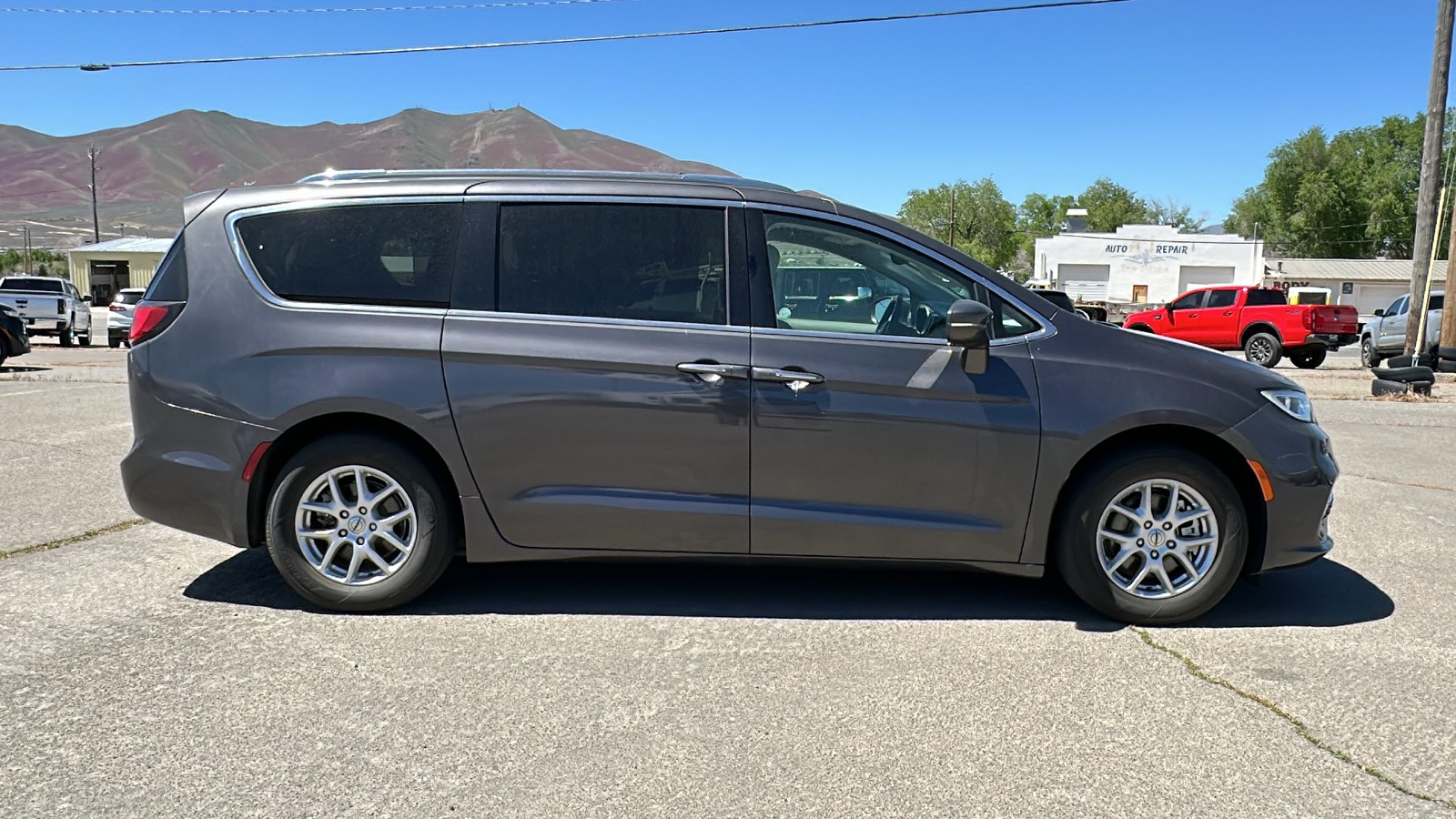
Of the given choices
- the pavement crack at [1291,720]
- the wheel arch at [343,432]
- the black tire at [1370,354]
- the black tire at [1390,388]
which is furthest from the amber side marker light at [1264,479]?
the black tire at [1370,354]

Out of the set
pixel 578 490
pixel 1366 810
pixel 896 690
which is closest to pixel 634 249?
pixel 578 490

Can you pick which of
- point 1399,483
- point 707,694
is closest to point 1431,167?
point 1399,483

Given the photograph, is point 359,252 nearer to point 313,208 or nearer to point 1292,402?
point 313,208

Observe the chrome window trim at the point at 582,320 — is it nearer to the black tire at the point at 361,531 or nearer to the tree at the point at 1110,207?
the black tire at the point at 361,531

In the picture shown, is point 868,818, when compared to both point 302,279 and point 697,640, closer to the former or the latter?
point 697,640

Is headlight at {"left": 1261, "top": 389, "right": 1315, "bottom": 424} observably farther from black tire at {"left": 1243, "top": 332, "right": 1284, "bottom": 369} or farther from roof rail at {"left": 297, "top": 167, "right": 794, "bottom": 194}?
black tire at {"left": 1243, "top": 332, "right": 1284, "bottom": 369}

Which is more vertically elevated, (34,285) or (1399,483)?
(34,285)

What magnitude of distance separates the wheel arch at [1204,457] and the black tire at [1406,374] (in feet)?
38.9

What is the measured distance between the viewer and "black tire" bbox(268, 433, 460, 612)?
14.0 feet

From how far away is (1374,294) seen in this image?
7650 centimetres

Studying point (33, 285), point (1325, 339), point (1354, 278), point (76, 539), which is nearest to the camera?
point (76, 539)

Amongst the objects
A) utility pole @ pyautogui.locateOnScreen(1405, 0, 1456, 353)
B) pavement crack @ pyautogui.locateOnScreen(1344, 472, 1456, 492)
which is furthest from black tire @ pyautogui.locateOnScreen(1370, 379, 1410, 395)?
pavement crack @ pyautogui.locateOnScreen(1344, 472, 1456, 492)

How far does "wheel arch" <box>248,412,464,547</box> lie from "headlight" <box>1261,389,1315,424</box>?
11.3ft

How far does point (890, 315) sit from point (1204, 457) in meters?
1.44
